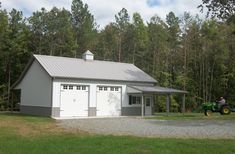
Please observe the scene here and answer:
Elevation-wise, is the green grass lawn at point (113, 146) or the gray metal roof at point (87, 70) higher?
the gray metal roof at point (87, 70)

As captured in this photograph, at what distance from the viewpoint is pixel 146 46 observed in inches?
1932

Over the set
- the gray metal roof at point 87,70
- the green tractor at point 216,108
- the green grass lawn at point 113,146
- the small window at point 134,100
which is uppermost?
the gray metal roof at point 87,70

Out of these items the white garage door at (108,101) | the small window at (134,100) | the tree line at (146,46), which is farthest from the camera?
the tree line at (146,46)

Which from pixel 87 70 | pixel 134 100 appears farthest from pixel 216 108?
pixel 87 70

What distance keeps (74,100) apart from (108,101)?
127 inches

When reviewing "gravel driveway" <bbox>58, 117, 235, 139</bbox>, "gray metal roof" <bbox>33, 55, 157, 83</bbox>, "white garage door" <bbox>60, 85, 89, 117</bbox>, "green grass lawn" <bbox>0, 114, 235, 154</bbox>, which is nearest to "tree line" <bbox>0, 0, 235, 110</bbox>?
"gray metal roof" <bbox>33, 55, 157, 83</bbox>

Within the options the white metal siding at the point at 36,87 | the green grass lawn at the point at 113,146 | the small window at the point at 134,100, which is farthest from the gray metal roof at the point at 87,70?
the green grass lawn at the point at 113,146

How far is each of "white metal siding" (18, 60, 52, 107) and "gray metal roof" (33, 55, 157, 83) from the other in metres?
0.70

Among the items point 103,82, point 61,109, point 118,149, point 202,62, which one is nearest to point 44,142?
point 118,149

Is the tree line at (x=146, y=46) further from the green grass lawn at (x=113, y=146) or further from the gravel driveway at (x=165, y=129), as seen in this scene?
the green grass lawn at (x=113, y=146)

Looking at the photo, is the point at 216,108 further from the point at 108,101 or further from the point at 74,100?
the point at 74,100

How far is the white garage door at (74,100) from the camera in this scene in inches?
1050

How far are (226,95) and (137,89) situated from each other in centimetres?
1777

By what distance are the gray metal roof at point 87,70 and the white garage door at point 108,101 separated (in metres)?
0.99
